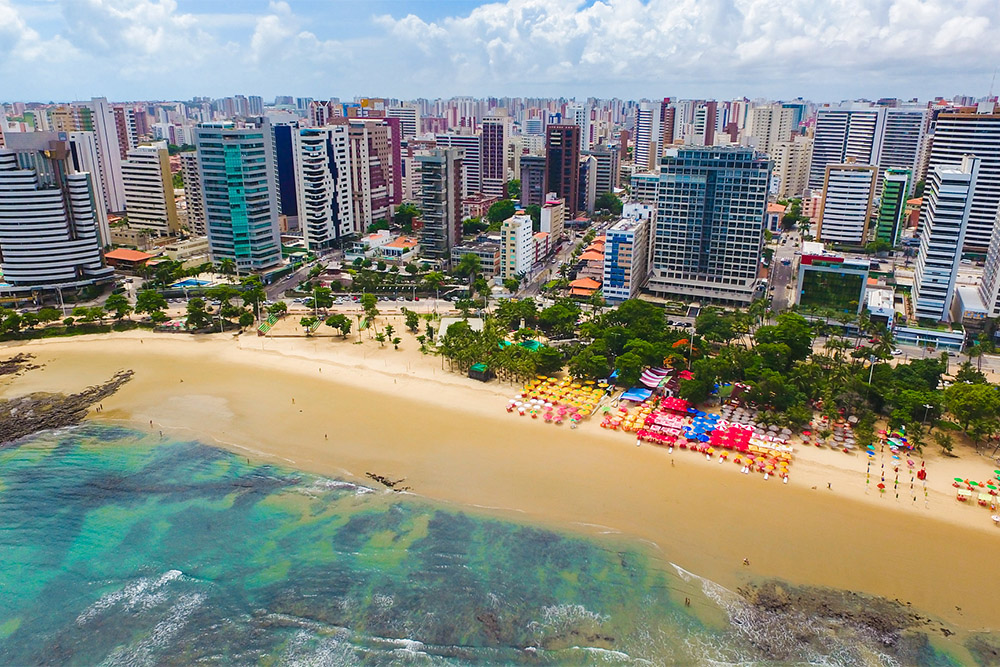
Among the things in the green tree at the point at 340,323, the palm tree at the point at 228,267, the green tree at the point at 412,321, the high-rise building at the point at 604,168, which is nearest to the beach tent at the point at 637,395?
the green tree at the point at 412,321

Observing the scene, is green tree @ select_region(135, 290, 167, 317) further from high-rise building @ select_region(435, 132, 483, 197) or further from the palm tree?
high-rise building @ select_region(435, 132, 483, 197)

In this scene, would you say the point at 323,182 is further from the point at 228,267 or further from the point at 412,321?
the point at 412,321

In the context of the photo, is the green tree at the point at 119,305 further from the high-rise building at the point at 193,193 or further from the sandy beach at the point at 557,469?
the high-rise building at the point at 193,193

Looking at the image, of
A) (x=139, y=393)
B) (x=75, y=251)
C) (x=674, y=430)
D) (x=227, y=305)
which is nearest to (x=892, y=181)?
(x=674, y=430)

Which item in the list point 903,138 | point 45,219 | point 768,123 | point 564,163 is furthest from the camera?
point 768,123

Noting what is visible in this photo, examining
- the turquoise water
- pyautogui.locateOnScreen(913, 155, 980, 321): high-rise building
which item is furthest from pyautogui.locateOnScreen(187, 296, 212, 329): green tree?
pyautogui.locateOnScreen(913, 155, 980, 321): high-rise building

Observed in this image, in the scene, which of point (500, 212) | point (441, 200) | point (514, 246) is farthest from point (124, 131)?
point (514, 246)
